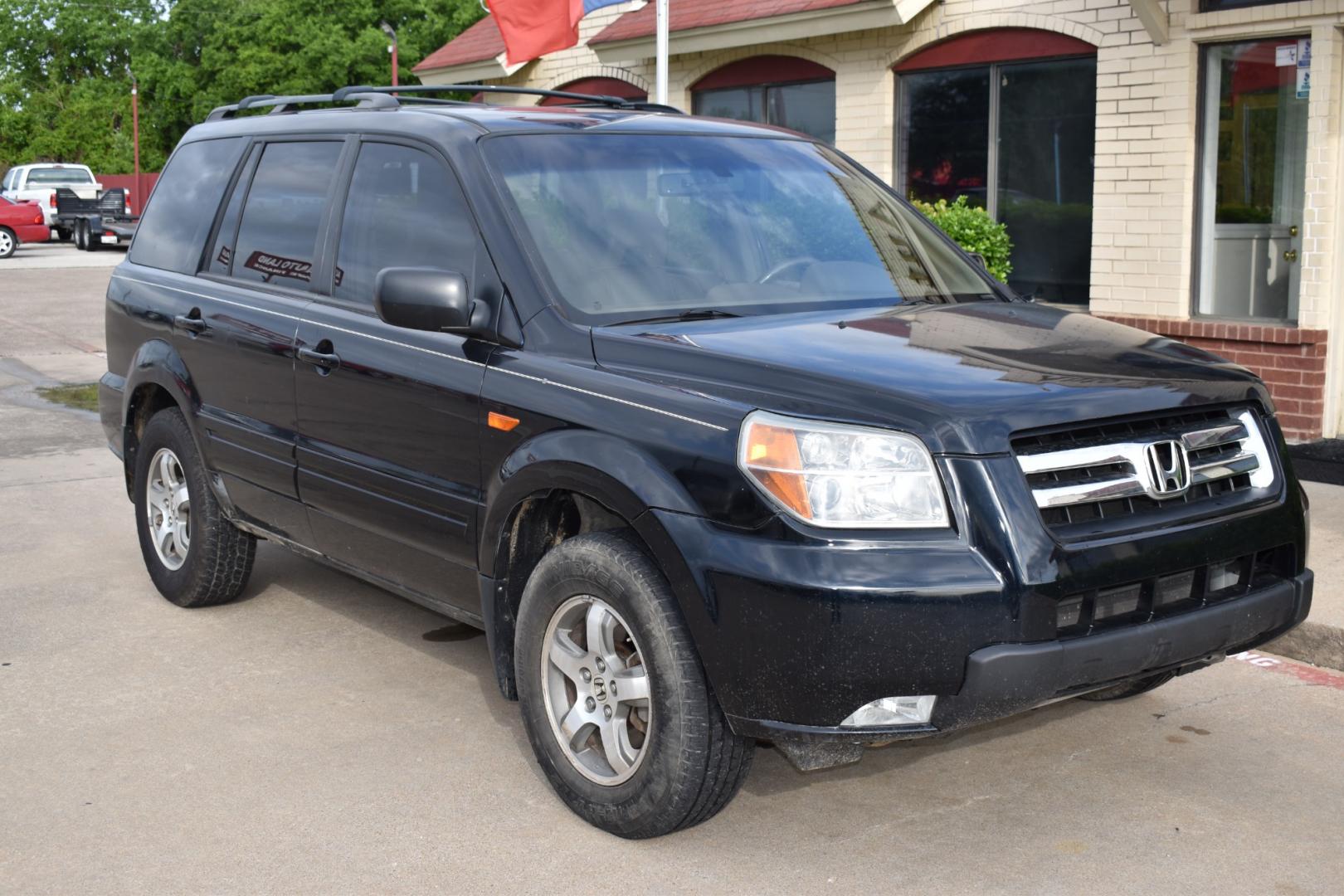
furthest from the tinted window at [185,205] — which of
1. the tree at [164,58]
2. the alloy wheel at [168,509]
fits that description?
the tree at [164,58]

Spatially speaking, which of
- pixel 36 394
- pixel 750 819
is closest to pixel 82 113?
pixel 36 394

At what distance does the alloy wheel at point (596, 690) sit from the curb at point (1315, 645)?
112 inches

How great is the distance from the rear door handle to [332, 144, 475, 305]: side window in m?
0.93

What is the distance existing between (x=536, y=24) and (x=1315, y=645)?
911cm

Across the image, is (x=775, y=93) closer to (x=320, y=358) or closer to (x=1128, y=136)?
(x=1128, y=136)

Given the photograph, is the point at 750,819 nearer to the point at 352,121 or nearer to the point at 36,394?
the point at 352,121

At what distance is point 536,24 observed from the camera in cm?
1302

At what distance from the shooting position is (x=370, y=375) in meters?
4.94

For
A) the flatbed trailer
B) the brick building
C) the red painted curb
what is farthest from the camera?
the flatbed trailer

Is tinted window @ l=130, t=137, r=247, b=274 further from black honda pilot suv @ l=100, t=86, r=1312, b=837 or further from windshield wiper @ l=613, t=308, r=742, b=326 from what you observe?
windshield wiper @ l=613, t=308, r=742, b=326

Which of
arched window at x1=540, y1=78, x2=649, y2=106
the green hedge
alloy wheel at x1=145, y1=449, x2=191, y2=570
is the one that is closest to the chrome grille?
alloy wheel at x1=145, y1=449, x2=191, y2=570

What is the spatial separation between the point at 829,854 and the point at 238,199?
3491 mm

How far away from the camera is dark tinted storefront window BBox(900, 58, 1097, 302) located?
37.6ft

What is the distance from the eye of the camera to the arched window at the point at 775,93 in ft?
45.0
